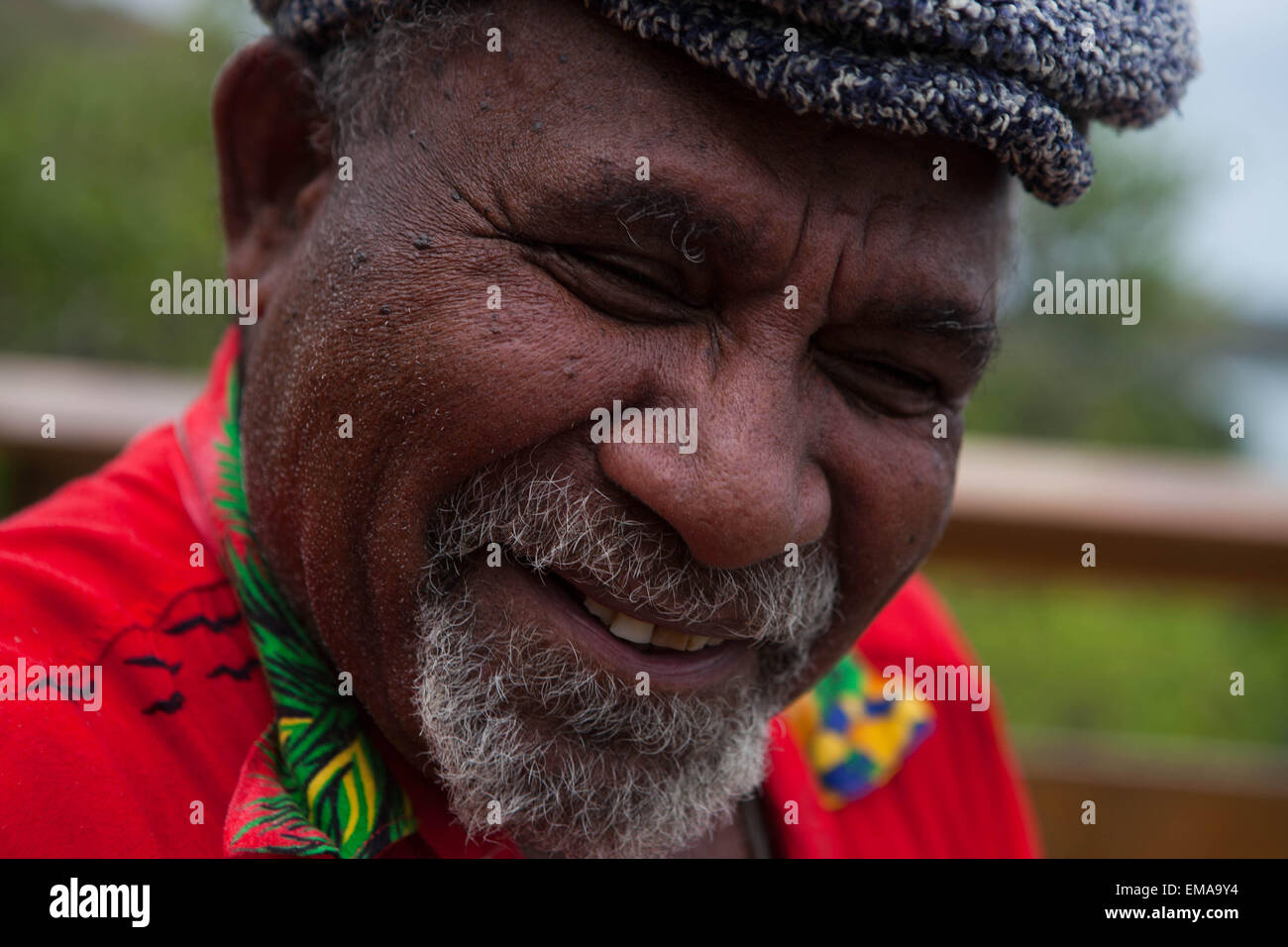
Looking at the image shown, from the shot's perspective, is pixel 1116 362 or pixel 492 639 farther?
pixel 1116 362

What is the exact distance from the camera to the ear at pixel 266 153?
1505 mm

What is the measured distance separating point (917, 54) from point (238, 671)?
1102 mm

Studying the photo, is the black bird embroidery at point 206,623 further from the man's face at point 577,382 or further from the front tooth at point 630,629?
the front tooth at point 630,629

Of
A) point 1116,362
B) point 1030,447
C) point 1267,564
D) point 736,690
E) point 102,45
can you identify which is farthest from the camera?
point 1116,362

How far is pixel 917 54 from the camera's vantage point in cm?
122

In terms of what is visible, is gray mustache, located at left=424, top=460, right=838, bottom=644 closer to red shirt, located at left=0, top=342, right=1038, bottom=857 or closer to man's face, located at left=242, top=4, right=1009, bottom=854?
man's face, located at left=242, top=4, right=1009, bottom=854

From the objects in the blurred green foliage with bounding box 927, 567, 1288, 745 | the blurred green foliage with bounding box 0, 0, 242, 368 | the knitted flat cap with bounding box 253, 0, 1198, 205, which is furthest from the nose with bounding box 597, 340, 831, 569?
the blurred green foliage with bounding box 927, 567, 1288, 745

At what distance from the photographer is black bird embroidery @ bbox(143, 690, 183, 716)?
52.6 inches

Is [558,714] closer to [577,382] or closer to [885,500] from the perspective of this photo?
[577,382]

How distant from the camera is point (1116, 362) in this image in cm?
708

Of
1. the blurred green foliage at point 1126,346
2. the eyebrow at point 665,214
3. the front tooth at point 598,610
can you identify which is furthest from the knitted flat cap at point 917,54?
the blurred green foliage at point 1126,346
